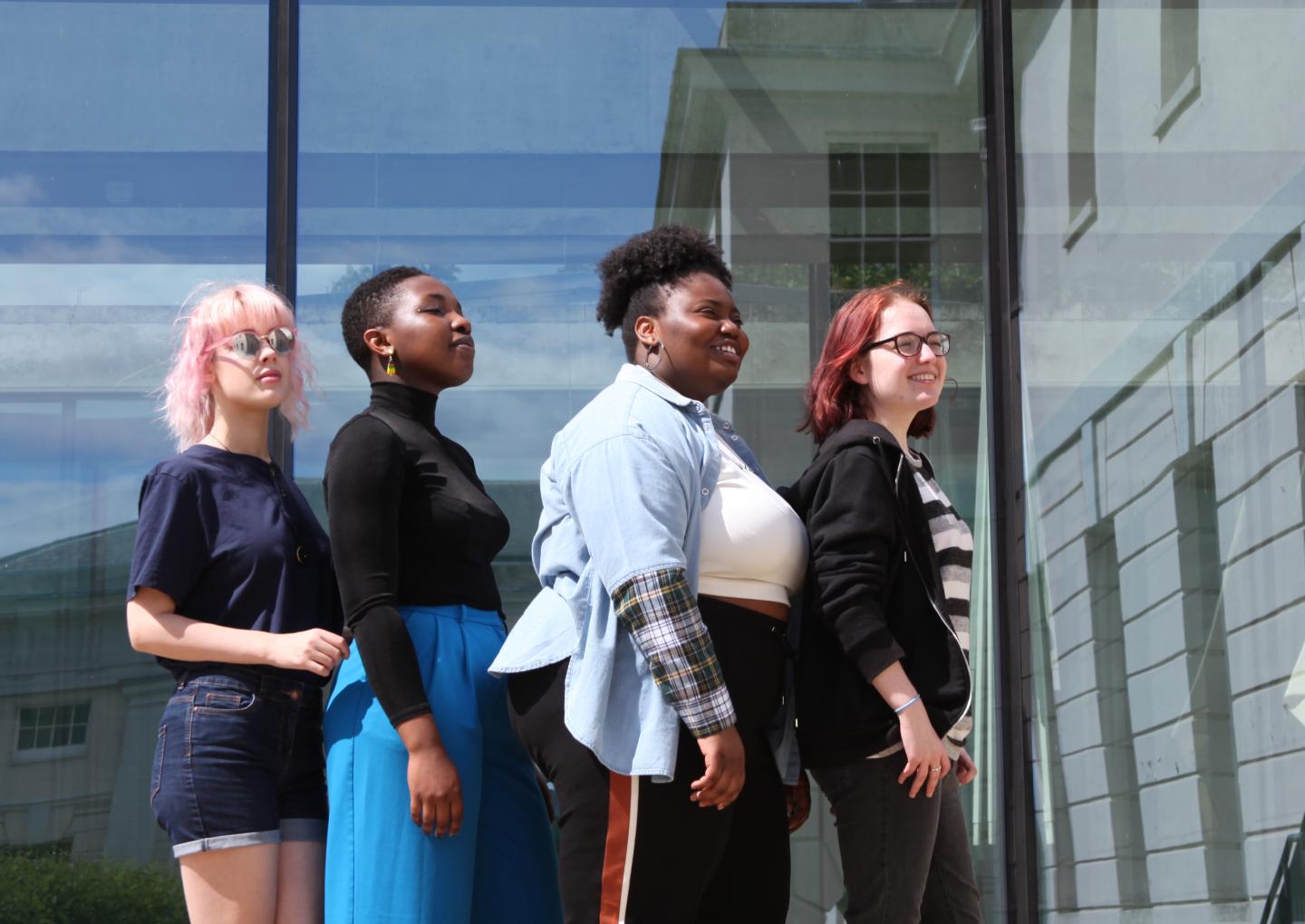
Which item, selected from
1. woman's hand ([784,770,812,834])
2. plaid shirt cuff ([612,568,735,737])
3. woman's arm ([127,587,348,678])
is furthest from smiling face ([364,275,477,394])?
woman's hand ([784,770,812,834])

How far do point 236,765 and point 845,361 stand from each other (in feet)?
4.88

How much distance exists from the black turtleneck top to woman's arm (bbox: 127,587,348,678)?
0.24 ft

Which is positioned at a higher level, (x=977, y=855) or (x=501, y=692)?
(x=501, y=692)

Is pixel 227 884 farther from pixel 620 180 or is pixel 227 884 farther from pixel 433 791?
pixel 620 180

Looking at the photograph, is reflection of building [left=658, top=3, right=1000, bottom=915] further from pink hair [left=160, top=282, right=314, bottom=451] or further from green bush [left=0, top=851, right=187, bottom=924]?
green bush [left=0, top=851, right=187, bottom=924]

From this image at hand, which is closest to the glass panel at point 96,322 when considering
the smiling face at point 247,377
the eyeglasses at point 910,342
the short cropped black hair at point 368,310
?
the short cropped black hair at point 368,310

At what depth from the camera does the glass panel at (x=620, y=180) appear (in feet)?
15.4

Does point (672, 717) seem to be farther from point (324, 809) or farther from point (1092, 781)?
point (1092, 781)

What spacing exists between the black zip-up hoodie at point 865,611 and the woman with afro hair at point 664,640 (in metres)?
0.07

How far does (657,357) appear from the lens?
3.02 m

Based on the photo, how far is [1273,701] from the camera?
430 centimetres

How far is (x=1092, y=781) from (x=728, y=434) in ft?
7.05

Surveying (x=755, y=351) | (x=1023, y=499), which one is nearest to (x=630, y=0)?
(x=755, y=351)

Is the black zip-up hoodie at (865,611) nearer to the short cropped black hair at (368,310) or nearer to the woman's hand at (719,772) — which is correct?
the woman's hand at (719,772)
